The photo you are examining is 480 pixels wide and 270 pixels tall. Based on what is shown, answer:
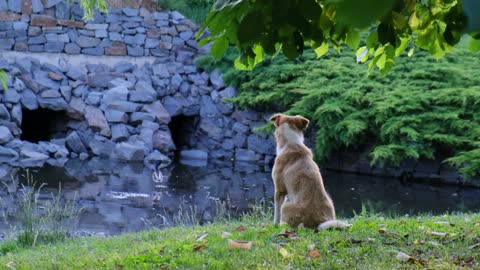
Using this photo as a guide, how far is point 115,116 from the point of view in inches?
675

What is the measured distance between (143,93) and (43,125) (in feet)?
10.3

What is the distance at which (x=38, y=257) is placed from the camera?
577 cm

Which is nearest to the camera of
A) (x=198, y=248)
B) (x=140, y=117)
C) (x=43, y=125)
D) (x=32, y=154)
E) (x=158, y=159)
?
(x=198, y=248)

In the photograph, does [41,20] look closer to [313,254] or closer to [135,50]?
[135,50]

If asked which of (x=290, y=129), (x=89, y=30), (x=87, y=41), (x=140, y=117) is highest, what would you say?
(x=89, y=30)

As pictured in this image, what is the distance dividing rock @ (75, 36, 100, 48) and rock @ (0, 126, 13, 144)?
12.9 feet

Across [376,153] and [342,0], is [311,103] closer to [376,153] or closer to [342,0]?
[376,153]

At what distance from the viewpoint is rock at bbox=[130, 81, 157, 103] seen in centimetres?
1764

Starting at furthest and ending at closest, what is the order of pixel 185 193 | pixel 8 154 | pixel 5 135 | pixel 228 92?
1. pixel 228 92
2. pixel 5 135
3. pixel 8 154
4. pixel 185 193

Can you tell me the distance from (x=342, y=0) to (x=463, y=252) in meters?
3.85

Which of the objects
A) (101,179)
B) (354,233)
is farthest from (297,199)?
(101,179)

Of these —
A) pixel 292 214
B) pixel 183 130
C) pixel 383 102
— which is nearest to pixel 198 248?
pixel 292 214

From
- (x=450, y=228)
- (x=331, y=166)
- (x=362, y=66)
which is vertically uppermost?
(x=362, y=66)

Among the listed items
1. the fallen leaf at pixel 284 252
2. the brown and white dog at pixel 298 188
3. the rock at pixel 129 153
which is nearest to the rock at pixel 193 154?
the rock at pixel 129 153
